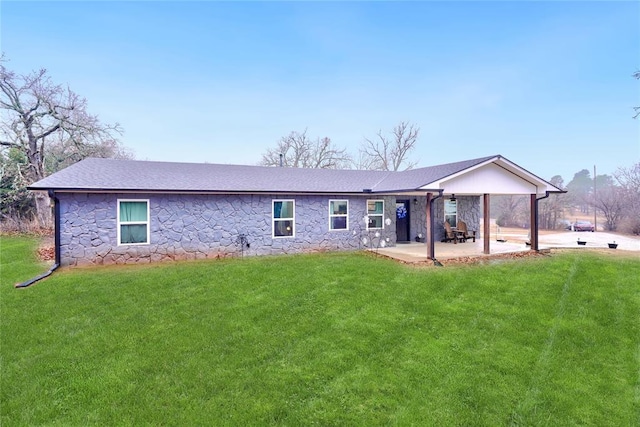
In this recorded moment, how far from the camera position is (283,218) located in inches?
482

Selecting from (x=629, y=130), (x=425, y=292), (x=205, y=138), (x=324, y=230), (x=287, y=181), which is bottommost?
(x=425, y=292)

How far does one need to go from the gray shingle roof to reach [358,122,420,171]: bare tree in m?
21.9

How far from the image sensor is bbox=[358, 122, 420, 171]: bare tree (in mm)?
35938

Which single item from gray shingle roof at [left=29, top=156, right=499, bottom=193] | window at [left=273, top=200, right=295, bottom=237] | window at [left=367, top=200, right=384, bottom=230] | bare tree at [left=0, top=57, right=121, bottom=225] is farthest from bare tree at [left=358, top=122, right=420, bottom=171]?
bare tree at [left=0, top=57, right=121, bottom=225]

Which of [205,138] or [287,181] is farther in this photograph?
[205,138]

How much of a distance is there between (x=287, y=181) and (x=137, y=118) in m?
20.0

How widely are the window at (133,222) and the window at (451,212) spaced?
12669mm

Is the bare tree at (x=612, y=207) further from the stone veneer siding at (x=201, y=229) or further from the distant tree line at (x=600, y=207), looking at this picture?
the stone veneer siding at (x=201, y=229)

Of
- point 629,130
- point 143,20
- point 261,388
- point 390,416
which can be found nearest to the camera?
point 390,416

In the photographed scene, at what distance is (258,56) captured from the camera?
20016mm

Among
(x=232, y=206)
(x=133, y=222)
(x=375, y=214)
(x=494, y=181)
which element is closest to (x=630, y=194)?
(x=494, y=181)

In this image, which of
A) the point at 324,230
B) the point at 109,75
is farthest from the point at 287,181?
the point at 109,75

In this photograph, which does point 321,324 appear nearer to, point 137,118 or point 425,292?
point 425,292

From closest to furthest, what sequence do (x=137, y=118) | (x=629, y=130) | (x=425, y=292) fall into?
(x=425, y=292) → (x=629, y=130) → (x=137, y=118)
